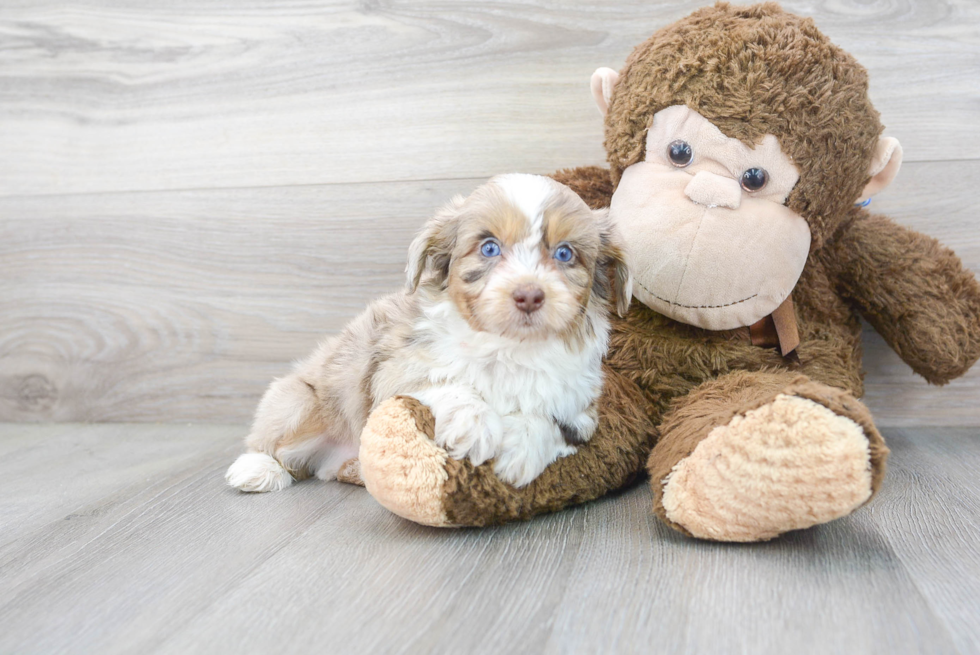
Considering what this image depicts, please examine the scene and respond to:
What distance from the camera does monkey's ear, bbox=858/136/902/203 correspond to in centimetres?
168

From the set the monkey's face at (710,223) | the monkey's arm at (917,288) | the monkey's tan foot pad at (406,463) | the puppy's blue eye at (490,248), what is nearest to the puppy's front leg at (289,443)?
the monkey's tan foot pad at (406,463)

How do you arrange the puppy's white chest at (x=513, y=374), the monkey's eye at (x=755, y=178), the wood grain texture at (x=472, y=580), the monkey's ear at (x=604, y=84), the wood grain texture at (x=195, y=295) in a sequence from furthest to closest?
1. the wood grain texture at (x=195, y=295)
2. the monkey's ear at (x=604, y=84)
3. the monkey's eye at (x=755, y=178)
4. the puppy's white chest at (x=513, y=374)
5. the wood grain texture at (x=472, y=580)

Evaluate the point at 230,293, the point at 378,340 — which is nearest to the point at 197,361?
the point at 230,293

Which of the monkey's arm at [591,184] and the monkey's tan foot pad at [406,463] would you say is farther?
the monkey's arm at [591,184]

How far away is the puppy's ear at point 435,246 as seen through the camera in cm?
151

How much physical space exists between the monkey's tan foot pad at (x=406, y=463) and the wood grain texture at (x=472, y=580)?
0.27 feet

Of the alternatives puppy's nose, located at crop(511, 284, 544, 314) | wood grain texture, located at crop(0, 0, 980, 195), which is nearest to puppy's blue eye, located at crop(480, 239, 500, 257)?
puppy's nose, located at crop(511, 284, 544, 314)

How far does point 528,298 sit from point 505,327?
0.08 metres

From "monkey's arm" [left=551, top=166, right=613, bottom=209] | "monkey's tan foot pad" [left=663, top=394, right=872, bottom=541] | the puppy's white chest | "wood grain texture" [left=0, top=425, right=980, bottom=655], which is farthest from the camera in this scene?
"monkey's arm" [left=551, top=166, right=613, bottom=209]

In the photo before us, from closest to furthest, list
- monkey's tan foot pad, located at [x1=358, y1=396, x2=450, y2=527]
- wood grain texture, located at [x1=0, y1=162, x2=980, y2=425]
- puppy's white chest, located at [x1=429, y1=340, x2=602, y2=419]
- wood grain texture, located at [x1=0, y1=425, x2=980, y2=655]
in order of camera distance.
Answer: wood grain texture, located at [x1=0, y1=425, x2=980, y2=655], monkey's tan foot pad, located at [x1=358, y1=396, x2=450, y2=527], puppy's white chest, located at [x1=429, y1=340, x2=602, y2=419], wood grain texture, located at [x1=0, y1=162, x2=980, y2=425]

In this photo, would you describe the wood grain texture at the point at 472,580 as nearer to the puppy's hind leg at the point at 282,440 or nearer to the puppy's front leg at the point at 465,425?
the puppy's hind leg at the point at 282,440

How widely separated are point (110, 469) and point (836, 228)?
2030 millimetres

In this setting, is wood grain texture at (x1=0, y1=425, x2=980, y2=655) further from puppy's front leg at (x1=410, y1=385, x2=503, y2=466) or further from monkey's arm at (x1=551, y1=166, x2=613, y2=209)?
monkey's arm at (x1=551, y1=166, x2=613, y2=209)

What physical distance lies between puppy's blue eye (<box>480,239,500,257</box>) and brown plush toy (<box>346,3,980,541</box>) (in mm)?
332
